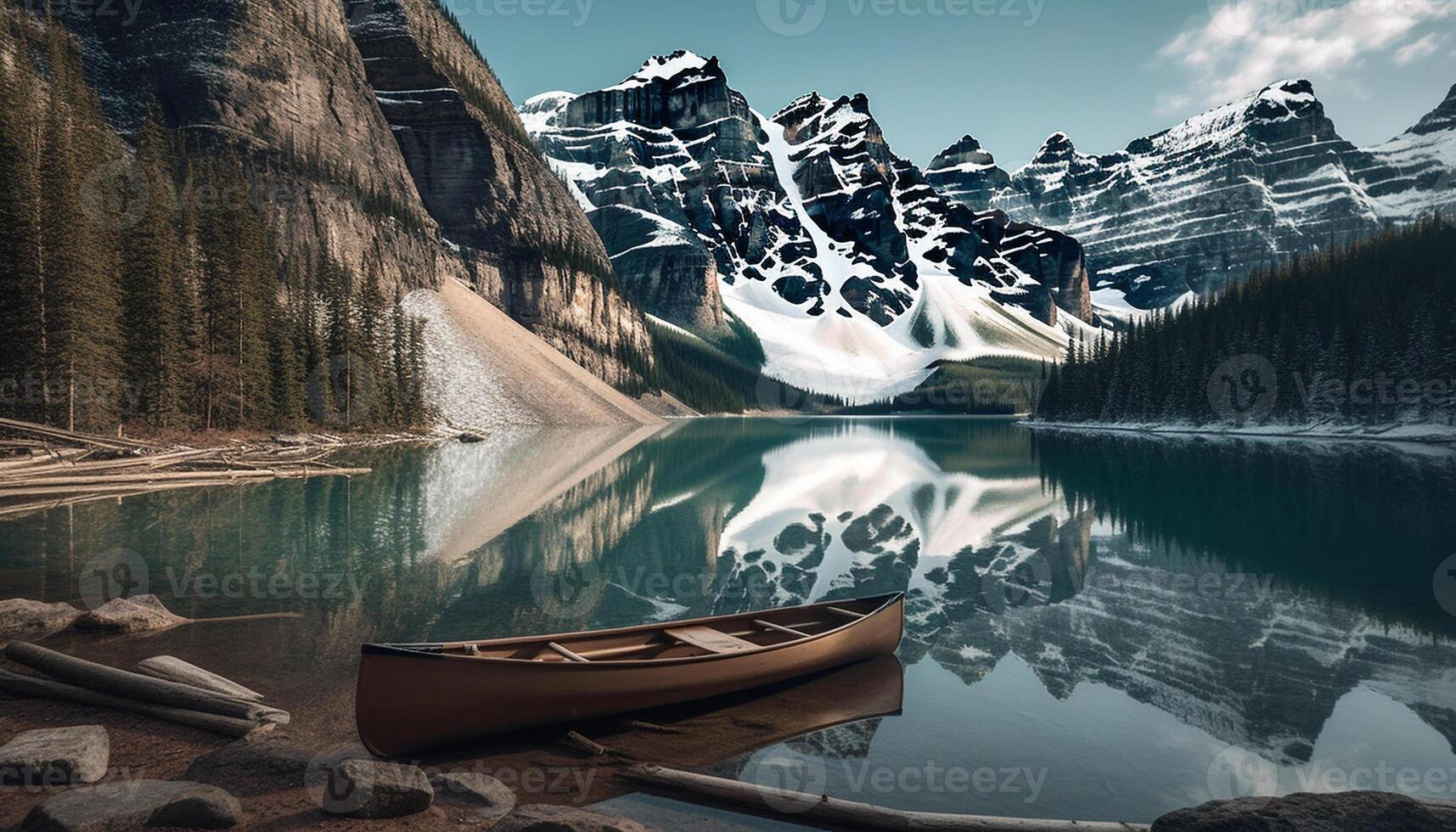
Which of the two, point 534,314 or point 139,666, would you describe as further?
point 534,314

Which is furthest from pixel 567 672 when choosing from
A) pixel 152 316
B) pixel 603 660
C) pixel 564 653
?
pixel 152 316

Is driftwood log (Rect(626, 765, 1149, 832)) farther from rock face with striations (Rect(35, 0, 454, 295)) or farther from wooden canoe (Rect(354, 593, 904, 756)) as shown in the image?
rock face with striations (Rect(35, 0, 454, 295))

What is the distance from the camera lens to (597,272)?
165 meters

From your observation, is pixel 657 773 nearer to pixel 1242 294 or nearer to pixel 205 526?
pixel 205 526

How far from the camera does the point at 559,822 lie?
7.44 m

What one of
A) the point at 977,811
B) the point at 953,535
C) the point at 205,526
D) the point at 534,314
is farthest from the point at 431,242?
the point at 977,811

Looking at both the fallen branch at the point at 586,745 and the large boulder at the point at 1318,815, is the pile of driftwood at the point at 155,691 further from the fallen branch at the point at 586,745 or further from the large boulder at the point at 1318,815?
the large boulder at the point at 1318,815

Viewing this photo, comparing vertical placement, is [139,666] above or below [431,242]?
below

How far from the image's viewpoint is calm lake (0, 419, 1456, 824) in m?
10.7

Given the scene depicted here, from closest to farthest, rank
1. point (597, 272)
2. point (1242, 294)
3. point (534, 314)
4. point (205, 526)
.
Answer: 1. point (205, 526)
2. point (1242, 294)
3. point (534, 314)
4. point (597, 272)

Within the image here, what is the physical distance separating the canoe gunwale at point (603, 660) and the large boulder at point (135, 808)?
2.08 m

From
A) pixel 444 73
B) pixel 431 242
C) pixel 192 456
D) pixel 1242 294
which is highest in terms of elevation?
pixel 444 73

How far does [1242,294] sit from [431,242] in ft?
409

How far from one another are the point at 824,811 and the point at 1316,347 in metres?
105
